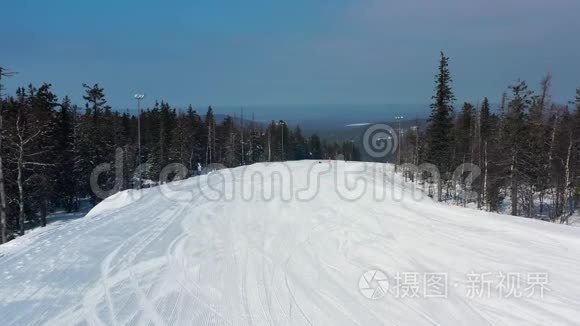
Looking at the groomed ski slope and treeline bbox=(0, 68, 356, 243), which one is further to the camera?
treeline bbox=(0, 68, 356, 243)

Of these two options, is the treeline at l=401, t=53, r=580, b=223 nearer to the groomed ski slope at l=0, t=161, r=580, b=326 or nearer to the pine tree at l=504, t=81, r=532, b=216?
the pine tree at l=504, t=81, r=532, b=216

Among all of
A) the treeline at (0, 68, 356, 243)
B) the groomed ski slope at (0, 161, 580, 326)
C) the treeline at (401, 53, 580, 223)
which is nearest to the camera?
the groomed ski slope at (0, 161, 580, 326)

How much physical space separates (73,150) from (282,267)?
37788mm

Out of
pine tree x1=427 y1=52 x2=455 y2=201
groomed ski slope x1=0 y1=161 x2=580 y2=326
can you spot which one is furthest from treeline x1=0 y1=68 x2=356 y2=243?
pine tree x1=427 y1=52 x2=455 y2=201

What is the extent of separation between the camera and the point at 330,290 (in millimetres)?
5746

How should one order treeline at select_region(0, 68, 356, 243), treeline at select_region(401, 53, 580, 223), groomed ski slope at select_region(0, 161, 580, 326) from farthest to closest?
1. treeline at select_region(401, 53, 580, 223)
2. treeline at select_region(0, 68, 356, 243)
3. groomed ski slope at select_region(0, 161, 580, 326)

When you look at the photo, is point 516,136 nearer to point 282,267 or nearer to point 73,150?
point 282,267

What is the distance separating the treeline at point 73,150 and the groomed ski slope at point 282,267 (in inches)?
556

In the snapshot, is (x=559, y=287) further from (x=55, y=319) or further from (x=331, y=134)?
(x=331, y=134)

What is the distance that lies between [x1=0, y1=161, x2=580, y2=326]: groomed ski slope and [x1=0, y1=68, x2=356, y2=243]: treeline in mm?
14129

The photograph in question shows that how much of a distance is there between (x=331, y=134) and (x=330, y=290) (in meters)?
166

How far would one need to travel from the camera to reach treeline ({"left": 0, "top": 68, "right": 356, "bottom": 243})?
26156 mm

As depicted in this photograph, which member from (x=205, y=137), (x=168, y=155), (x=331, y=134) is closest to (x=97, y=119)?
(x=168, y=155)

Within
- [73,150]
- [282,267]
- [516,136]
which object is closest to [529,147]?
[516,136]
